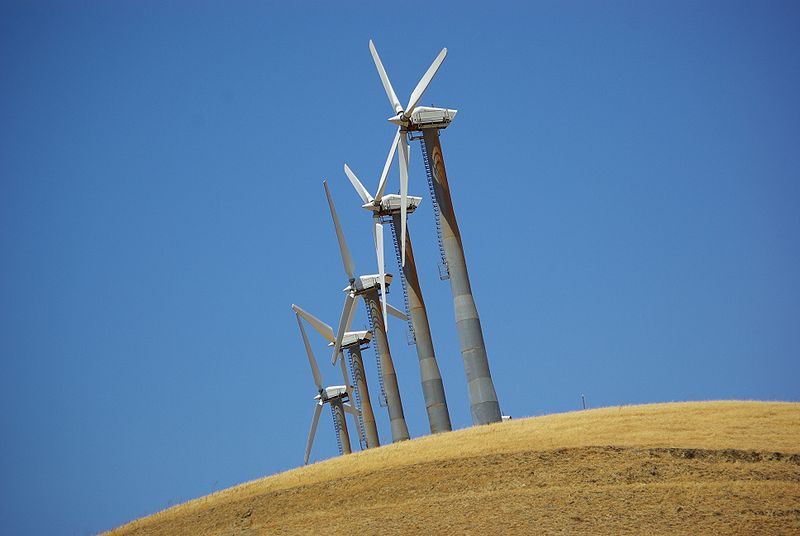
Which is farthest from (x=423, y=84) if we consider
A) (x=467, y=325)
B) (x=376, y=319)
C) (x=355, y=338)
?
(x=355, y=338)

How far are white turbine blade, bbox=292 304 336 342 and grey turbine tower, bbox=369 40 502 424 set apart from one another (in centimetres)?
3463

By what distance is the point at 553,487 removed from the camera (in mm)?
39375

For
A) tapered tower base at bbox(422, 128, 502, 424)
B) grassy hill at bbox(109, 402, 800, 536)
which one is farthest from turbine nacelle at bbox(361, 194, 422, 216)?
grassy hill at bbox(109, 402, 800, 536)

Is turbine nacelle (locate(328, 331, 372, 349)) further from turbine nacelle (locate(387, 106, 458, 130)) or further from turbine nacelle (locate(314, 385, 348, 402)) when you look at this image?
turbine nacelle (locate(387, 106, 458, 130))

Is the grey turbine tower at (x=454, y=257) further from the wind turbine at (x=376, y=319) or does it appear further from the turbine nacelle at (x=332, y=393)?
the turbine nacelle at (x=332, y=393)

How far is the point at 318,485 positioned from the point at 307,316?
55821 millimetres

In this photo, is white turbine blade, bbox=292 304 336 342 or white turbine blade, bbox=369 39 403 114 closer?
white turbine blade, bbox=369 39 403 114

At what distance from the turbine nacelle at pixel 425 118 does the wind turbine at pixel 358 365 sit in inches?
1377

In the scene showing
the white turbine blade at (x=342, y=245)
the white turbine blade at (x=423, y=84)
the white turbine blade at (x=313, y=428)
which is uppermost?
the white turbine blade at (x=423, y=84)

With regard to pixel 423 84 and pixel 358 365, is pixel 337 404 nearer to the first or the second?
pixel 358 365

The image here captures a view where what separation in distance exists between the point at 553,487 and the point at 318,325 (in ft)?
208

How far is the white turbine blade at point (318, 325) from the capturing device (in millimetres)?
99812

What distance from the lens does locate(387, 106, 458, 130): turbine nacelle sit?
225ft

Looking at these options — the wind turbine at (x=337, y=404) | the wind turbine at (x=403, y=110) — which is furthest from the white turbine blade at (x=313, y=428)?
the wind turbine at (x=403, y=110)
